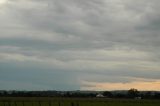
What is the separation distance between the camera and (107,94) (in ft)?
564

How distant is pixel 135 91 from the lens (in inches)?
Answer: 7190

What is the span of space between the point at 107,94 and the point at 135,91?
17.0m
